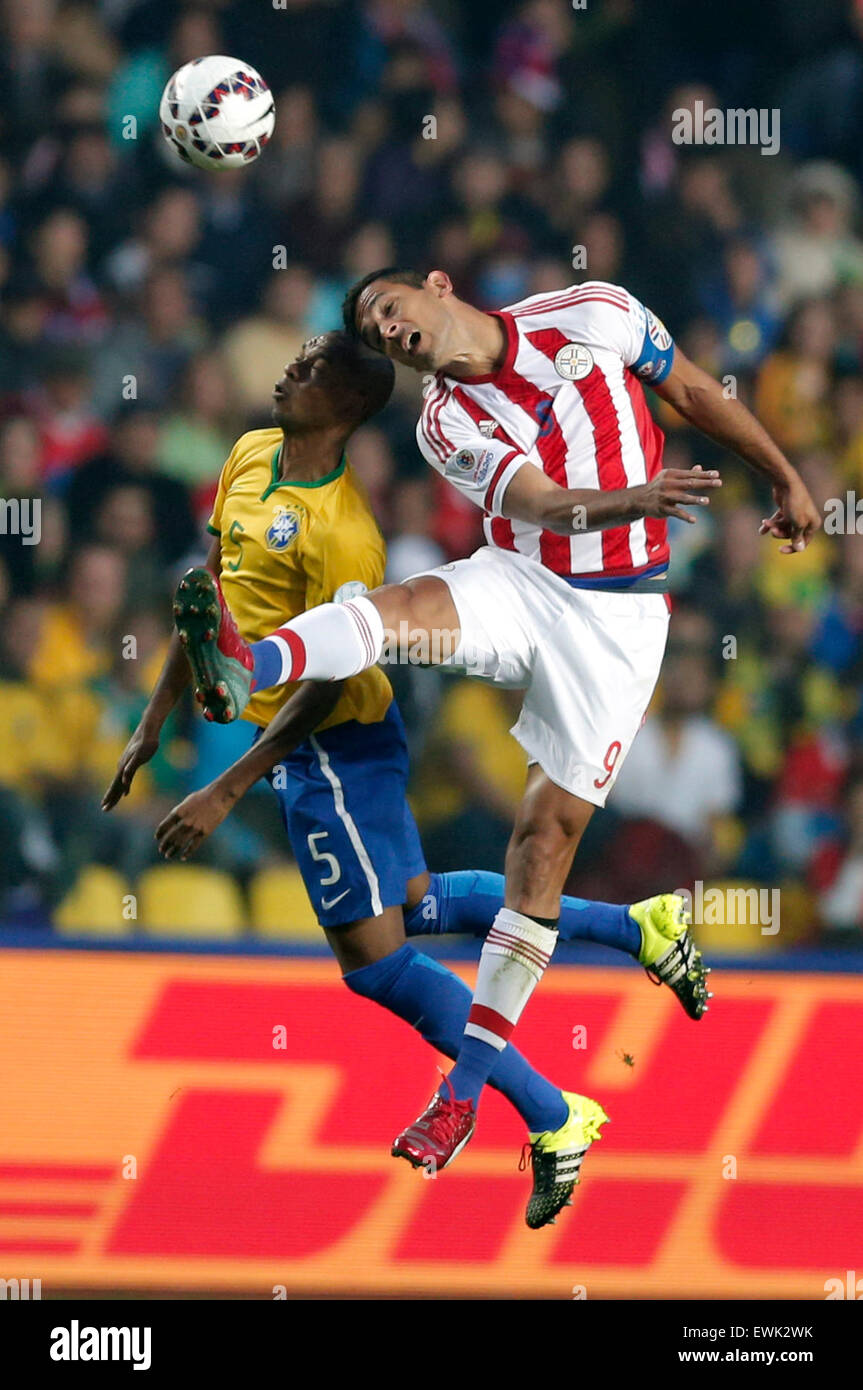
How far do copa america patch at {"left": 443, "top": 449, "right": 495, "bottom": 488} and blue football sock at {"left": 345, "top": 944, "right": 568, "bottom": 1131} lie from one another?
41.1 inches

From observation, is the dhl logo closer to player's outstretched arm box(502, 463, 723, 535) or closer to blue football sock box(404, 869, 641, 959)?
blue football sock box(404, 869, 641, 959)

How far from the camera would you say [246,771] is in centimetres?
366

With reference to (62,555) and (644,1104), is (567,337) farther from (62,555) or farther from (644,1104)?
(62,555)

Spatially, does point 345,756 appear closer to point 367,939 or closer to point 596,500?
point 367,939

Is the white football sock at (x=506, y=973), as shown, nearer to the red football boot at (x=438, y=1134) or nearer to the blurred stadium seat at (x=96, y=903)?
the red football boot at (x=438, y=1134)

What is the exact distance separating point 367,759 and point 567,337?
987 millimetres

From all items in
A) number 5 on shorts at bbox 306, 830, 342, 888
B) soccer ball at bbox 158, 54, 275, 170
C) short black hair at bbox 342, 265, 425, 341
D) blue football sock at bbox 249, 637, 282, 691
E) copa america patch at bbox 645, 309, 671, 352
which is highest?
soccer ball at bbox 158, 54, 275, 170

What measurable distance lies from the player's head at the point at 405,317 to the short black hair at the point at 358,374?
135mm

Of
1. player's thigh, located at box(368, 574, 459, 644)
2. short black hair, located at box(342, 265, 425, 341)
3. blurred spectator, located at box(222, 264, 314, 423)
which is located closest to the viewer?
player's thigh, located at box(368, 574, 459, 644)

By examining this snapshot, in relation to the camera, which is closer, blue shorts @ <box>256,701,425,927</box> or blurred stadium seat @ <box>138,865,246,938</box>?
blue shorts @ <box>256,701,425,927</box>

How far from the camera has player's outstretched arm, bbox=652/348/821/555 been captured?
12.6 ft

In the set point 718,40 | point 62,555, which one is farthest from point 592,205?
point 62,555

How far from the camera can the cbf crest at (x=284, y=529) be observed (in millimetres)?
3826

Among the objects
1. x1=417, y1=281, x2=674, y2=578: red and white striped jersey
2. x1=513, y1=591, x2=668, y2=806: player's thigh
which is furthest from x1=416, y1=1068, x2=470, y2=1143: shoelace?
x1=417, y1=281, x2=674, y2=578: red and white striped jersey
